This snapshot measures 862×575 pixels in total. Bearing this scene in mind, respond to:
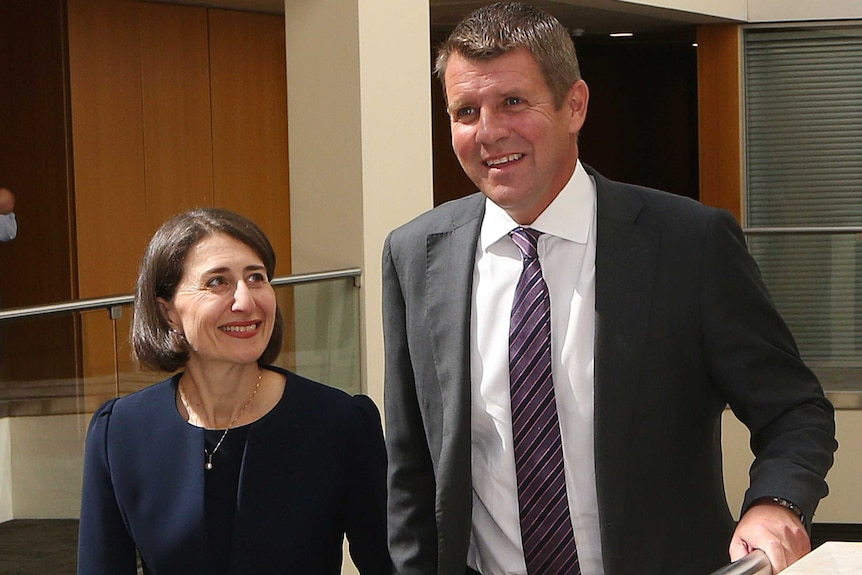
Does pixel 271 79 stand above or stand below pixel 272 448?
above

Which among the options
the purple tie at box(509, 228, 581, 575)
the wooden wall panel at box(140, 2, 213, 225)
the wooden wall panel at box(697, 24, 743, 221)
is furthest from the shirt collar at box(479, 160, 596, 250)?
the wooden wall panel at box(697, 24, 743, 221)

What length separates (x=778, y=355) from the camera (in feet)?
6.85

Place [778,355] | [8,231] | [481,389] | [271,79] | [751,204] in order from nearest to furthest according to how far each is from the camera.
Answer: [778,355], [481,389], [8,231], [271,79], [751,204]

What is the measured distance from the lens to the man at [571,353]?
211cm

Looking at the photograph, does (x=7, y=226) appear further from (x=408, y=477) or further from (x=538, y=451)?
(x=538, y=451)

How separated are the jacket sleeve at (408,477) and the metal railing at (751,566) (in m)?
0.82

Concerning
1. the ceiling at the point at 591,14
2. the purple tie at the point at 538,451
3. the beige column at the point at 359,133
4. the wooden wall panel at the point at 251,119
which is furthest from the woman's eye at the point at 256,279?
the wooden wall panel at the point at 251,119

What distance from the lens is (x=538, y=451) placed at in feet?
7.12

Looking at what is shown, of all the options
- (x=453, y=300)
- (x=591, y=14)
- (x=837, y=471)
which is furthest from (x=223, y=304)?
(x=591, y=14)

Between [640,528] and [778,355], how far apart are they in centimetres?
34

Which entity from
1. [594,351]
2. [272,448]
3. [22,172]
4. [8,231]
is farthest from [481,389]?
[22,172]

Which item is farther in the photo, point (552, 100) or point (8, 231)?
point (8, 231)

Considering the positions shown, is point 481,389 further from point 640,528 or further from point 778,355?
point 778,355

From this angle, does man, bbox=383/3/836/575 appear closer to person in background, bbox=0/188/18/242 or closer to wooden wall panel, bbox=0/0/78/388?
person in background, bbox=0/188/18/242
